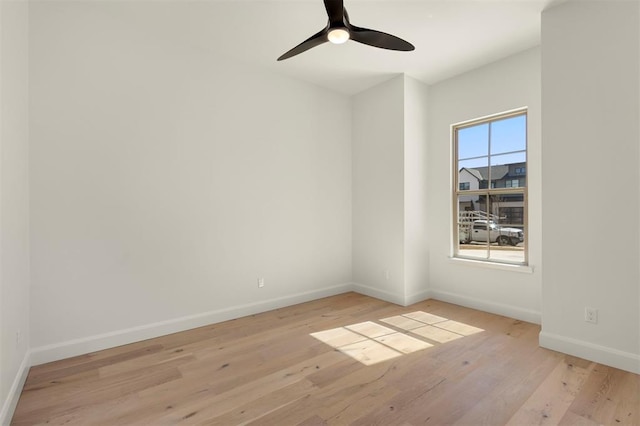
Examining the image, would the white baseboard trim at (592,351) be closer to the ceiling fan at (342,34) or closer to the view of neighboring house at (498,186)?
the view of neighboring house at (498,186)

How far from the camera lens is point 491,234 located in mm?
3855

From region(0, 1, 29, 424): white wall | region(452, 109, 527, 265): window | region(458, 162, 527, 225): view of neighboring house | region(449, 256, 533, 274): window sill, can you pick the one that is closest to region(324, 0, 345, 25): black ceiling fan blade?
region(0, 1, 29, 424): white wall

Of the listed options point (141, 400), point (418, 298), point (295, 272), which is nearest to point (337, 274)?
point (295, 272)

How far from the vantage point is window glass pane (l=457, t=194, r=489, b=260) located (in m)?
3.93

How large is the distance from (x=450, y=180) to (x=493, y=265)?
1.22 metres

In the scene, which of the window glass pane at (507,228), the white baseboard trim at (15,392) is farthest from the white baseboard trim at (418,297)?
the white baseboard trim at (15,392)

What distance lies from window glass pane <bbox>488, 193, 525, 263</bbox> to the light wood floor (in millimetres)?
962

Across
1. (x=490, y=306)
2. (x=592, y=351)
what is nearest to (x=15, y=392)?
(x=592, y=351)

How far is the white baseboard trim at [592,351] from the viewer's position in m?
2.35

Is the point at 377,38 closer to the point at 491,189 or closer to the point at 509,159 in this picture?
the point at 509,159

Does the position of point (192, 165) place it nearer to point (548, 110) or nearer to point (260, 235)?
point (260, 235)

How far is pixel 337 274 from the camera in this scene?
4680 mm

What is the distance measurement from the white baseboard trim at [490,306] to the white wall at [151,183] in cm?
173

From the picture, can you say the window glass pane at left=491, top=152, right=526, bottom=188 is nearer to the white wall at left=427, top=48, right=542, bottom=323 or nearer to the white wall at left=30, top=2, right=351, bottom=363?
the white wall at left=427, top=48, right=542, bottom=323
